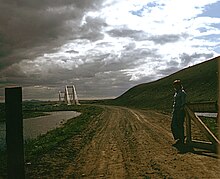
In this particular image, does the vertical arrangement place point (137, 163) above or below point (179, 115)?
below

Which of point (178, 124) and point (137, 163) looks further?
point (178, 124)

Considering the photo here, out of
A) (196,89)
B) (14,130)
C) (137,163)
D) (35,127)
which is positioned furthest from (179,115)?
(196,89)

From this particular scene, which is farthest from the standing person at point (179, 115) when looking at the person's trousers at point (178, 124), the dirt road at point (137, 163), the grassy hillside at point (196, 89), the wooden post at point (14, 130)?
the grassy hillside at point (196, 89)

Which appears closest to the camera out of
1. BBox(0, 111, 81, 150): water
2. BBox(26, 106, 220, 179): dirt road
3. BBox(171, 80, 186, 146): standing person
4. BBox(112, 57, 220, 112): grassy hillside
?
BBox(26, 106, 220, 179): dirt road

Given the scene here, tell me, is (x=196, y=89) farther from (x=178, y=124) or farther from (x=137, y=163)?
(x=137, y=163)

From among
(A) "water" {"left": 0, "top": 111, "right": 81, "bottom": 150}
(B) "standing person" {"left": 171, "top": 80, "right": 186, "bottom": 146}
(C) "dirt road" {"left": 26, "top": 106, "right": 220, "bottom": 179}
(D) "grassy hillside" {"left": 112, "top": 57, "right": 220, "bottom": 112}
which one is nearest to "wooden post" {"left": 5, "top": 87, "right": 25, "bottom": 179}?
(C) "dirt road" {"left": 26, "top": 106, "right": 220, "bottom": 179}

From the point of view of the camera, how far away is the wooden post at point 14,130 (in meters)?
4.01

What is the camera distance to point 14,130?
404 cm

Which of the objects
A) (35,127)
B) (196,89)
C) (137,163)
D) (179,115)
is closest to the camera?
(137,163)

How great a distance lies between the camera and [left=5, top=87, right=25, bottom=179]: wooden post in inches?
158

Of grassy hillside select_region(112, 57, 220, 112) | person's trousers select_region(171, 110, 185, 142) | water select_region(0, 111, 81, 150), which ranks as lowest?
water select_region(0, 111, 81, 150)

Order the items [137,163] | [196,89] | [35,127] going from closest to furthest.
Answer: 1. [137,163]
2. [35,127]
3. [196,89]

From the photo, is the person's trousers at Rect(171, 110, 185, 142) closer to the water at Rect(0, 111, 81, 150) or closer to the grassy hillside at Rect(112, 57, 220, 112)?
the water at Rect(0, 111, 81, 150)

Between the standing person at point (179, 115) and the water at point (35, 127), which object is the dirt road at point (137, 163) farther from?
the water at point (35, 127)
